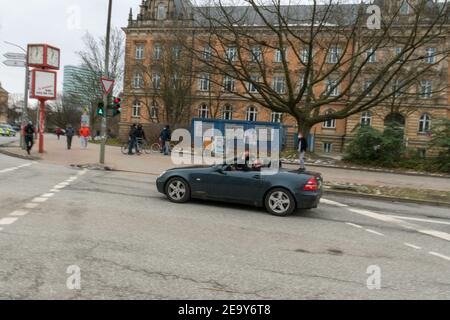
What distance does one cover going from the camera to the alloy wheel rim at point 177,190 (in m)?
9.70

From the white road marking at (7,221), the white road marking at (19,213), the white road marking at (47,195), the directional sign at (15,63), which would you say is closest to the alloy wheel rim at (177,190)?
the white road marking at (47,195)

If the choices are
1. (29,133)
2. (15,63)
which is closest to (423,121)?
(15,63)

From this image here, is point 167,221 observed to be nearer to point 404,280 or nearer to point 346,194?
point 404,280

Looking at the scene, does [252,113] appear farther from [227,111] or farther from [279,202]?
[279,202]

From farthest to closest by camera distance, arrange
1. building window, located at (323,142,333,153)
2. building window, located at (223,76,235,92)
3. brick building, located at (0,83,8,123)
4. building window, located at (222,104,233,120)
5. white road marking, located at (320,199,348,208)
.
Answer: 1. brick building, located at (0,83,8,123)
2. building window, located at (222,104,233,120)
3. building window, located at (323,142,333,153)
4. building window, located at (223,76,235,92)
5. white road marking, located at (320,199,348,208)

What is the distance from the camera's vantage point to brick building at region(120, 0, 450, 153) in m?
39.8

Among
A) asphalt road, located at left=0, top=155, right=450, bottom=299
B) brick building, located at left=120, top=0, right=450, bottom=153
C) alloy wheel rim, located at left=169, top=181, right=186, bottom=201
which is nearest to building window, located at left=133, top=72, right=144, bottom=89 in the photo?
brick building, located at left=120, top=0, right=450, bottom=153

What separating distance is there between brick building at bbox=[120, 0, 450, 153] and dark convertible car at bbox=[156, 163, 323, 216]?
24909 mm

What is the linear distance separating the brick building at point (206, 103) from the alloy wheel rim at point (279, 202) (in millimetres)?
26122

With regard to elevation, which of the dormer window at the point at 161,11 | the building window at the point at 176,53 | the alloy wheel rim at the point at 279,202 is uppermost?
the dormer window at the point at 161,11

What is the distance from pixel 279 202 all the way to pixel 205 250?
11.5 feet

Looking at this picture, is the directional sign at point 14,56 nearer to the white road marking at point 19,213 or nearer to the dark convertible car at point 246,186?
the dark convertible car at point 246,186

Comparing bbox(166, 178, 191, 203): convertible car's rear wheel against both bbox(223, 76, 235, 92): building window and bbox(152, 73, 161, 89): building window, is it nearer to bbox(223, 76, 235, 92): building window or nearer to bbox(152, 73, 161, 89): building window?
bbox(223, 76, 235, 92): building window
